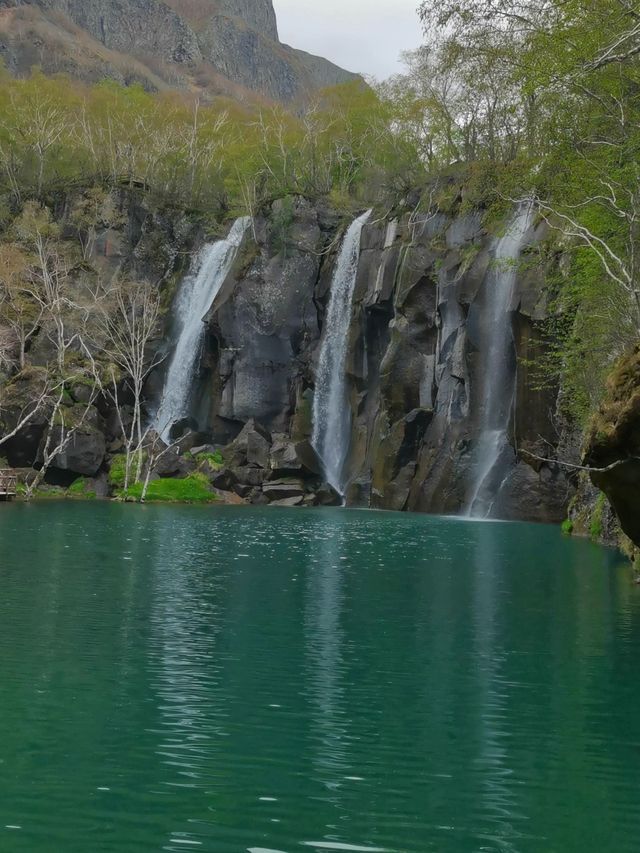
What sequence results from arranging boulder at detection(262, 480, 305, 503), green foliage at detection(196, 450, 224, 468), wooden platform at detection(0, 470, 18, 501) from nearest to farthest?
1. wooden platform at detection(0, 470, 18, 501)
2. boulder at detection(262, 480, 305, 503)
3. green foliage at detection(196, 450, 224, 468)

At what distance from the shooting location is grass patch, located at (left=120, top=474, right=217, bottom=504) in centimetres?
4822

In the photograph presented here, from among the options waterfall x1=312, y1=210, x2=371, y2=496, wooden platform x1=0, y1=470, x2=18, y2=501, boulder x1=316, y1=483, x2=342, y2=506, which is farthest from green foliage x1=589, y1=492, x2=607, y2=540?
wooden platform x1=0, y1=470, x2=18, y2=501

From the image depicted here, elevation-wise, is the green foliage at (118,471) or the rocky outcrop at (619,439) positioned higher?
the rocky outcrop at (619,439)

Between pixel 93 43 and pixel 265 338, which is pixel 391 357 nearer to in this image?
pixel 265 338

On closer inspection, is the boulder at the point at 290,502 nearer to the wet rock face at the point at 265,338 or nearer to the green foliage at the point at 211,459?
the green foliage at the point at 211,459

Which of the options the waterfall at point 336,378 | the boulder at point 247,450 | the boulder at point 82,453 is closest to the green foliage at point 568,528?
the waterfall at point 336,378

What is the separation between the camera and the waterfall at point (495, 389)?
42.1 m

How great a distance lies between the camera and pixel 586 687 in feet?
36.9

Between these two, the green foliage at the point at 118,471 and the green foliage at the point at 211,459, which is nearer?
the green foliage at the point at 118,471

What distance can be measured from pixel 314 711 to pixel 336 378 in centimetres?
4224

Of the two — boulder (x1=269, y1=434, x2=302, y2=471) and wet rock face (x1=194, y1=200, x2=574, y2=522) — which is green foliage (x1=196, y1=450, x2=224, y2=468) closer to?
wet rock face (x1=194, y1=200, x2=574, y2=522)

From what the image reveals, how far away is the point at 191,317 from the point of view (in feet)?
187

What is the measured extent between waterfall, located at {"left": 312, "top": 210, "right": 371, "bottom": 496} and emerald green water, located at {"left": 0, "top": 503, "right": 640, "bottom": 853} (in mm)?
29467

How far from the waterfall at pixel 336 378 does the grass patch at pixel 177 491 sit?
20.2 feet
